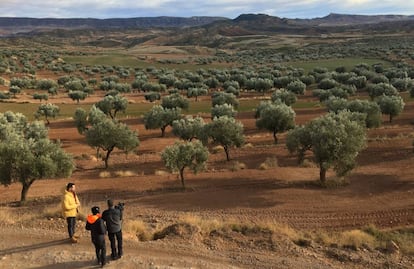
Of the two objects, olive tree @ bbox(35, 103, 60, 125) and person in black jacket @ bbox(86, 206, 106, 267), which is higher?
person in black jacket @ bbox(86, 206, 106, 267)

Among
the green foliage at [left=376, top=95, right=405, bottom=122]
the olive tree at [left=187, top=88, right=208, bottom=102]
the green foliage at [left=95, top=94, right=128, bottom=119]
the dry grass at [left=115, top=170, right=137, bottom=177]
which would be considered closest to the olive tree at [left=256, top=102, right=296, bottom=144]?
the green foliage at [left=376, top=95, right=405, bottom=122]

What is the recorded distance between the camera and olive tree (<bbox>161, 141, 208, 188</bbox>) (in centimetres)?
3231

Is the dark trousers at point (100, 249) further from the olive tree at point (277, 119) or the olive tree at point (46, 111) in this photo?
the olive tree at point (46, 111)

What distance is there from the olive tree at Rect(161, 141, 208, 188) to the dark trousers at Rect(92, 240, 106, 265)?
16.8 metres

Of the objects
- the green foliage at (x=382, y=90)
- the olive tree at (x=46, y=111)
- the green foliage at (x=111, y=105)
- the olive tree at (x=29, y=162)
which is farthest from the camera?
the green foliage at (x=382, y=90)

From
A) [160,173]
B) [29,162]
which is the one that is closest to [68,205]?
[29,162]

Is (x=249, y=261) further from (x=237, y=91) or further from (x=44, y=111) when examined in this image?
(x=237, y=91)

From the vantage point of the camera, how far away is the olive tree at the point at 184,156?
106 feet

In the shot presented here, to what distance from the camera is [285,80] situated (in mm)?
97562

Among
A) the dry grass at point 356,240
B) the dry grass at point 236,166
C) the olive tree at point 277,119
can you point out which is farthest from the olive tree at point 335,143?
the olive tree at point 277,119

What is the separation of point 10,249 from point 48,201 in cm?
1312

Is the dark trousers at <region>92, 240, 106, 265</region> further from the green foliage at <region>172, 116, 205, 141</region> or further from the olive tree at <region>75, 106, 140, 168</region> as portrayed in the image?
the green foliage at <region>172, 116, 205, 141</region>

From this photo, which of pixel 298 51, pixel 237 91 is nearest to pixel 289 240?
pixel 237 91

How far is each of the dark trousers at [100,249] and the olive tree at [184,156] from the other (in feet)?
55.1
